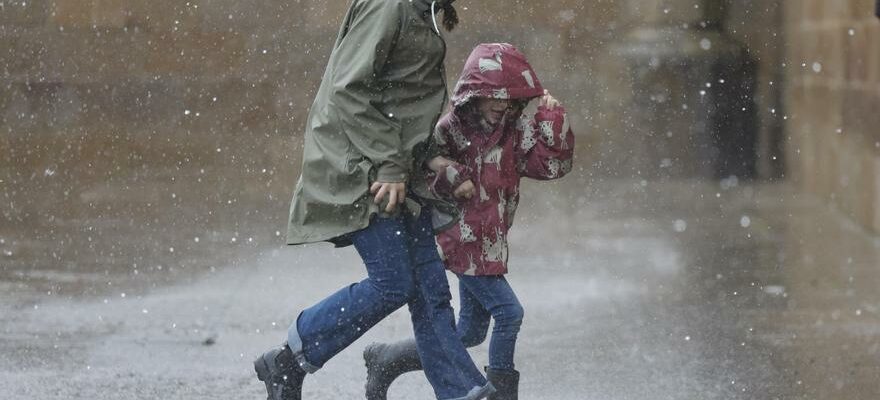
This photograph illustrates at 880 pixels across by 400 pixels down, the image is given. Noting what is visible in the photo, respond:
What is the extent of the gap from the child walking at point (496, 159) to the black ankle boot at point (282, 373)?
0.60 metres

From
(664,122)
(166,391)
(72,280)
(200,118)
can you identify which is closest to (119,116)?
(200,118)

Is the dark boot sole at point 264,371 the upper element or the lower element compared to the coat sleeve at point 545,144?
lower

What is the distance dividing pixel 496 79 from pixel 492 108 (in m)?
0.13

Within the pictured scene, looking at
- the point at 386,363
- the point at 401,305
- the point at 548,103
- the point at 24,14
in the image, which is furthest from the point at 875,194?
the point at 24,14

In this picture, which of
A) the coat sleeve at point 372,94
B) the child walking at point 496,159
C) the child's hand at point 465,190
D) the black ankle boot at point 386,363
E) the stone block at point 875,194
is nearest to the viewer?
the coat sleeve at point 372,94

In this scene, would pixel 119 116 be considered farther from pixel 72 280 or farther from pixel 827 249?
pixel 827 249

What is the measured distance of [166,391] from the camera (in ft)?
19.0

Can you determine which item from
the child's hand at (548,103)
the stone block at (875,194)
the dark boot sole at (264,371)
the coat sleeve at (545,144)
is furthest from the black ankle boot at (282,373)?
the stone block at (875,194)

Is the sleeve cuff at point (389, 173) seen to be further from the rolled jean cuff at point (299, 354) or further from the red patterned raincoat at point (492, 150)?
the rolled jean cuff at point (299, 354)

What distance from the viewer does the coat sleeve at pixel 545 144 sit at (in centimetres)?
511

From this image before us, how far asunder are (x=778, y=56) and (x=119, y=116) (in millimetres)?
5706

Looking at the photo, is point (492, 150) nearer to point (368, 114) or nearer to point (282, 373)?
point (368, 114)

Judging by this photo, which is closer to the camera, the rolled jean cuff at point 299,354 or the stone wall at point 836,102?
the rolled jean cuff at point 299,354

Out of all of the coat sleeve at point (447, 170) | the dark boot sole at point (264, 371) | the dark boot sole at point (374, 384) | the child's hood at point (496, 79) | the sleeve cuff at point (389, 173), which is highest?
the child's hood at point (496, 79)
